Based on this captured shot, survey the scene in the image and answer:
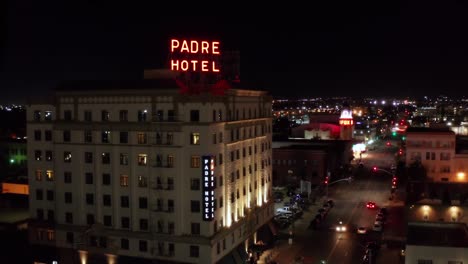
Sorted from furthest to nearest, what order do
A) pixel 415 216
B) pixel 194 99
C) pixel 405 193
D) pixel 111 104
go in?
1. pixel 405 193
2. pixel 415 216
3. pixel 111 104
4. pixel 194 99

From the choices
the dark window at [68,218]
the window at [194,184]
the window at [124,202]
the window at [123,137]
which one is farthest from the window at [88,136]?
the window at [194,184]

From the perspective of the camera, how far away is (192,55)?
159ft

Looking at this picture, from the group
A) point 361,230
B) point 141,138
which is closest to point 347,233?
point 361,230

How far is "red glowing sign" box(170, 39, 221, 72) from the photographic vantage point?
48000 millimetres

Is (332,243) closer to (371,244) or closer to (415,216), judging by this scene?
(371,244)

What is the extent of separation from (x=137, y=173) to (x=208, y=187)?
25.2 feet

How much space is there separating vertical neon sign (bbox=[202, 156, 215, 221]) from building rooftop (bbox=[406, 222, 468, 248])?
16.9m

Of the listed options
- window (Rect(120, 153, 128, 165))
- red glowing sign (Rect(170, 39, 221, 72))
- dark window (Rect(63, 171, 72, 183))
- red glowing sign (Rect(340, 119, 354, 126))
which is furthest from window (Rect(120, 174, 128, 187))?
red glowing sign (Rect(340, 119, 354, 126))

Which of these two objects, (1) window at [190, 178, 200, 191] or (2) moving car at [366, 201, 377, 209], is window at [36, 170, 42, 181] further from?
(2) moving car at [366, 201, 377, 209]

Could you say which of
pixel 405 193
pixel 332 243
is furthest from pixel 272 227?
pixel 405 193

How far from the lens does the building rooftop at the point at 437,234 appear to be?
37906 millimetres

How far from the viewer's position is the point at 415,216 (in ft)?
234

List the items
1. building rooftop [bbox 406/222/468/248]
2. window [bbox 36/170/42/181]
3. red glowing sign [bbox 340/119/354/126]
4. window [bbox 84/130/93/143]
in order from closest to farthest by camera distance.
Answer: building rooftop [bbox 406/222/468/248] → window [bbox 84/130/93/143] → window [bbox 36/170/42/181] → red glowing sign [bbox 340/119/354/126]

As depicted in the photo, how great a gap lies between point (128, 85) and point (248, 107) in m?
14.6
